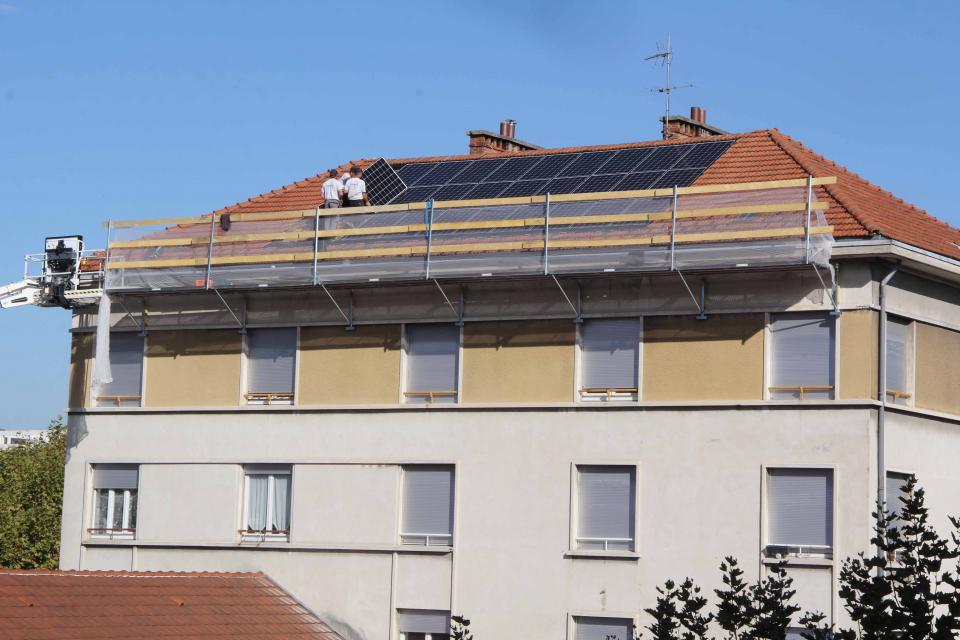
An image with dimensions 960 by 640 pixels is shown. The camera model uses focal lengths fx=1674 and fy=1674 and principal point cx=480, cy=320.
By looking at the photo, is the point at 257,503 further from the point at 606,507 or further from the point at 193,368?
the point at 606,507

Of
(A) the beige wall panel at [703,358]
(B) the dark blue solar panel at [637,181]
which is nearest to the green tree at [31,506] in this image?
(B) the dark blue solar panel at [637,181]

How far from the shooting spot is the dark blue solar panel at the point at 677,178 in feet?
106

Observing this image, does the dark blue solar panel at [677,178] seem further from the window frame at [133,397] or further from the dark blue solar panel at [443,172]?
the window frame at [133,397]

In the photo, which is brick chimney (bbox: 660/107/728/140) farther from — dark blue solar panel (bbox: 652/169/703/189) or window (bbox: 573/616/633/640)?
window (bbox: 573/616/633/640)

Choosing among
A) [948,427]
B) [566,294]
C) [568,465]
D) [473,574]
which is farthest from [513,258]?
[948,427]

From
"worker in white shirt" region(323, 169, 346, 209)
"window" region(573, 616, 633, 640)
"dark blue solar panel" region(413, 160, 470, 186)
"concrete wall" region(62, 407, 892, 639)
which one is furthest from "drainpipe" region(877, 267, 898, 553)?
"worker in white shirt" region(323, 169, 346, 209)

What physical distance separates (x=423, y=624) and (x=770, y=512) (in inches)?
271

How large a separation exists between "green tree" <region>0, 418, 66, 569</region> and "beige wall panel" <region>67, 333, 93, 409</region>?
89.7 ft

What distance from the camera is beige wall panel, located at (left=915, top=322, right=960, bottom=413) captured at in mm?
29938

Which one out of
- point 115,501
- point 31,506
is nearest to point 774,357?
point 115,501

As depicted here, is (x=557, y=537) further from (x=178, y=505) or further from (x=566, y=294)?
(x=178, y=505)

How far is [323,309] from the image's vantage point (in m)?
32.4

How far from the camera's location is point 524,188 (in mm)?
34125

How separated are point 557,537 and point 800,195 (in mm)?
7435
